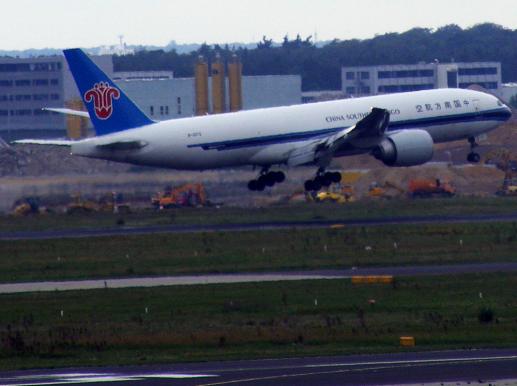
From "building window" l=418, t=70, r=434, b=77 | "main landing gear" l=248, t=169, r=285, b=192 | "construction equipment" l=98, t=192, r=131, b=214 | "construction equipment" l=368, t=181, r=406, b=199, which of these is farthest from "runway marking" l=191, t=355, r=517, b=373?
"building window" l=418, t=70, r=434, b=77

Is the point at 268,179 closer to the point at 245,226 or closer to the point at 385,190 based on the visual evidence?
the point at 245,226

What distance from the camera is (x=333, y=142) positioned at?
241 feet

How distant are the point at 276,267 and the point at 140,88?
95.1 m

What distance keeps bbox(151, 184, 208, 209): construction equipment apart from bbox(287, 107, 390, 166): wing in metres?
14.3

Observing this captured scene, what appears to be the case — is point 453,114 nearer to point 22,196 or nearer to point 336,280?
point 22,196

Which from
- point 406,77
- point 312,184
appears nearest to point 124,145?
point 312,184

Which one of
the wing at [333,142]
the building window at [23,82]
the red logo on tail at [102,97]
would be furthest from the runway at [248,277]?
the building window at [23,82]

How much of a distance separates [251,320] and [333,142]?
33.2m

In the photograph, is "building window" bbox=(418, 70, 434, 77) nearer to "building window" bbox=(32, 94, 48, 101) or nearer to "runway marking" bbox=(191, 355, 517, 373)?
"building window" bbox=(32, 94, 48, 101)

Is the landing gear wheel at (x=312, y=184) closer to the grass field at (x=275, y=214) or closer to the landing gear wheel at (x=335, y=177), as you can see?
the landing gear wheel at (x=335, y=177)

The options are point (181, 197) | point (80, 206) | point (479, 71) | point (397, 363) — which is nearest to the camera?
point (397, 363)

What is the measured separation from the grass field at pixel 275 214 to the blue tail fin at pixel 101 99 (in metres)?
6.44

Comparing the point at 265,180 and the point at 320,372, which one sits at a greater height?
the point at 265,180

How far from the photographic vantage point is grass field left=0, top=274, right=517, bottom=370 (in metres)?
35.6
